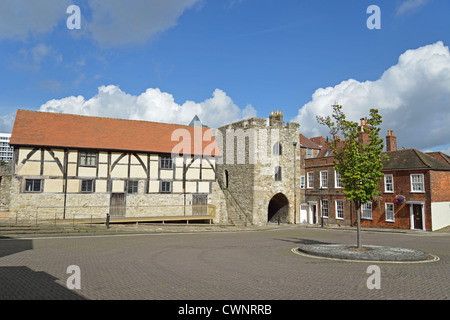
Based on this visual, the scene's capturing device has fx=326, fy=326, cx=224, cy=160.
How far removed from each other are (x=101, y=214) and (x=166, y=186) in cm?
583

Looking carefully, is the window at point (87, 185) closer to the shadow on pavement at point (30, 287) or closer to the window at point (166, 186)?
the window at point (166, 186)

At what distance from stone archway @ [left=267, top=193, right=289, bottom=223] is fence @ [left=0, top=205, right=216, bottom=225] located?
7.34 metres

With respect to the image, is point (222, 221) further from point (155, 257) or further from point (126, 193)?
point (155, 257)

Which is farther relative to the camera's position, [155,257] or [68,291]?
[155,257]

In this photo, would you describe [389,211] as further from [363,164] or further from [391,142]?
[363,164]

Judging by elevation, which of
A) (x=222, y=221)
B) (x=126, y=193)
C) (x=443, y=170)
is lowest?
(x=222, y=221)

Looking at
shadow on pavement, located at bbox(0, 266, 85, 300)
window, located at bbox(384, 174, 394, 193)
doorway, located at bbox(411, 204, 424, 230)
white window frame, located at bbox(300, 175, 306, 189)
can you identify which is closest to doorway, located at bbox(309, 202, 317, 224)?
white window frame, located at bbox(300, 175, 306, 189)

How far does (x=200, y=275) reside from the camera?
382 inches

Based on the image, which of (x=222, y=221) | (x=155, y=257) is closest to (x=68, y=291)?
(x=155, y=257)

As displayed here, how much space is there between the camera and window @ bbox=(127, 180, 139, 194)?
27.3 m

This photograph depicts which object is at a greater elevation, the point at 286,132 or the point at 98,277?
the point at 286,132

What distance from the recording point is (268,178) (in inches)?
1214
